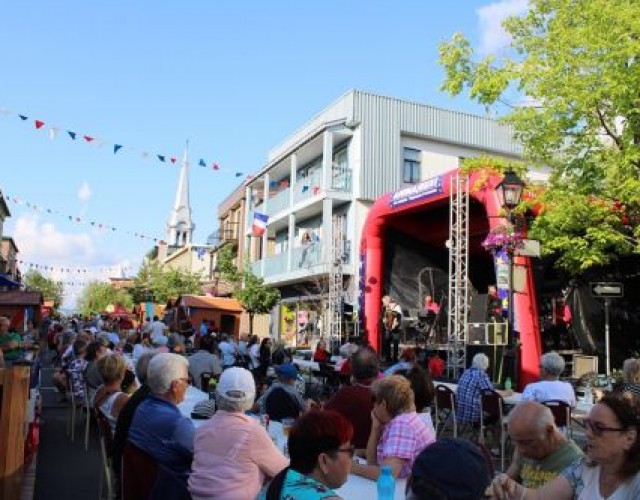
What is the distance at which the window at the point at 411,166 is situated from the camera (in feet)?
88.3

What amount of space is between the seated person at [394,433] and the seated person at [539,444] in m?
0.57

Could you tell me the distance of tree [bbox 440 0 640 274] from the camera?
11.4m

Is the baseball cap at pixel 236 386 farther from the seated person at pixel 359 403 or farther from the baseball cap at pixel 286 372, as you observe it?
the baseball cap at pixel 286 372

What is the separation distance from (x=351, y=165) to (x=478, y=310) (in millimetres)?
12471

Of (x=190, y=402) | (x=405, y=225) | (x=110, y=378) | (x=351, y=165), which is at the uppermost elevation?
(x=351, y=165)

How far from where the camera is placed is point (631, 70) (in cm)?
1113

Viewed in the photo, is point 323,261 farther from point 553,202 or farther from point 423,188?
point 553,202

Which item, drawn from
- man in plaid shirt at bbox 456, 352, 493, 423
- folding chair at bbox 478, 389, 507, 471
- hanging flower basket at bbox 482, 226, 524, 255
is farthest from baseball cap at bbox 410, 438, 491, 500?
hanging flower basket at bbox 482, 226, 524, 255

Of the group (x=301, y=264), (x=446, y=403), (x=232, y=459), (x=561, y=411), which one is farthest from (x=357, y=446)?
(x=301, y=264)

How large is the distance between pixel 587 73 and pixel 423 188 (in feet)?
19.8

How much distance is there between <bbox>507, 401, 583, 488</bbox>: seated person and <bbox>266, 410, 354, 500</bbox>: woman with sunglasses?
1067 millimetres

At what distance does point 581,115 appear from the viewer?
12.1m

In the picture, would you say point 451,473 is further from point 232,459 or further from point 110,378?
point 110,378

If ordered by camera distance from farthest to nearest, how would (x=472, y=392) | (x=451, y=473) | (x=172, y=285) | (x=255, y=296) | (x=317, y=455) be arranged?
(x=172, y=285), (x=255, y=296), (x=472, y=392), (x=317, y=455), (x=451, y=473)
